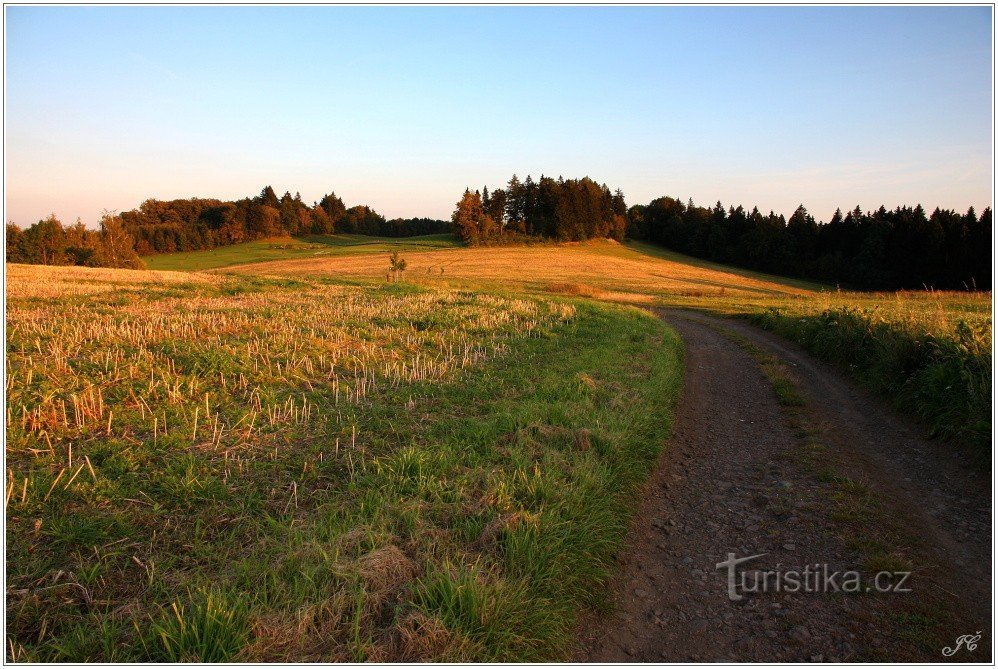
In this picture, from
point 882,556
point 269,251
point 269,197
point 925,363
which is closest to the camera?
point 882,556

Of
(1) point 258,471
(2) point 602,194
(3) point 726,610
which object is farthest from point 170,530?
(2) point 602,194

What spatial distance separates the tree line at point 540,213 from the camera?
3632 inches

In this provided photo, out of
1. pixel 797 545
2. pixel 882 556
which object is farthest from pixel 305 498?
pixel 882 556

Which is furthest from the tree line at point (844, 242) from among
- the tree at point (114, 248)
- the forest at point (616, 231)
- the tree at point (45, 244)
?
the tree at point (45, 244)

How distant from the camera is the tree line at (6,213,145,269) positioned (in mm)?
59969

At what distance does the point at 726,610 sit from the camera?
4.08 metres

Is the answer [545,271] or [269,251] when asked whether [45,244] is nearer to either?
[269,251]

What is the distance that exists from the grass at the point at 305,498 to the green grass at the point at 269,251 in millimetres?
71105

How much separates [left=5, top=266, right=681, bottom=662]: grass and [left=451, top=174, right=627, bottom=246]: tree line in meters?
83.0

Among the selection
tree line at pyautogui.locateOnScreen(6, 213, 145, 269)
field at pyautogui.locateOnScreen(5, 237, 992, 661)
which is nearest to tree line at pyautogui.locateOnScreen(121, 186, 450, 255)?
tree line at pyautogui.locateOnScreen(6, 213, 145, 269)

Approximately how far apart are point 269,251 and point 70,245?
94.6 ft

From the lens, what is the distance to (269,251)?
87.7m

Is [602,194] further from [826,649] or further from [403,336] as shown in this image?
[826,649]
